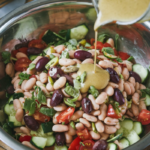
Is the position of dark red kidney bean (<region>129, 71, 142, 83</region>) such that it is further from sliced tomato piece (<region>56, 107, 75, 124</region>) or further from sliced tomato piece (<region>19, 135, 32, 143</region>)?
sliced tomato piece (<region>19, 135, 32, 143</region>)

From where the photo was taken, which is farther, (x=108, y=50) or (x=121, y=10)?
(x=108, y=50)

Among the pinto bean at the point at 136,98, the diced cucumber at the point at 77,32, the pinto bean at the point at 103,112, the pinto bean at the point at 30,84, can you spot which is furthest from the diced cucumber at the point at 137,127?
the diced cucumber at the point at 77,32

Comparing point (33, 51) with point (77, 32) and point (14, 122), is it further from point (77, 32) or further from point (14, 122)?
point (14, 122)

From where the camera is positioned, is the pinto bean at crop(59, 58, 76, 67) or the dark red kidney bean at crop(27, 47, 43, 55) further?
the dark red kidney bean at crop(27, 47, 43, 55)

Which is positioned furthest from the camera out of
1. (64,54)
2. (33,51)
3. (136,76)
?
(33,51)

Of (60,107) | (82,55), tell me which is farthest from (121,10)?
(60,107)

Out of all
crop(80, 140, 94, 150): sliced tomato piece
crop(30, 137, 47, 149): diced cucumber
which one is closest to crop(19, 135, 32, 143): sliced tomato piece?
crop(30, 137, 47, 149): diced cucumber

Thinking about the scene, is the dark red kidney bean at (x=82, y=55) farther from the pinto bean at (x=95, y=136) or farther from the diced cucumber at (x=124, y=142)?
the diced cucumber at (x=124, y=142)

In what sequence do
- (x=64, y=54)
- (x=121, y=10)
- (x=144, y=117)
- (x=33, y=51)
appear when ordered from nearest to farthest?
(x=121, y=10) → (x=144, y=117) → (x=64, y=54) → (x=33, y=51)
